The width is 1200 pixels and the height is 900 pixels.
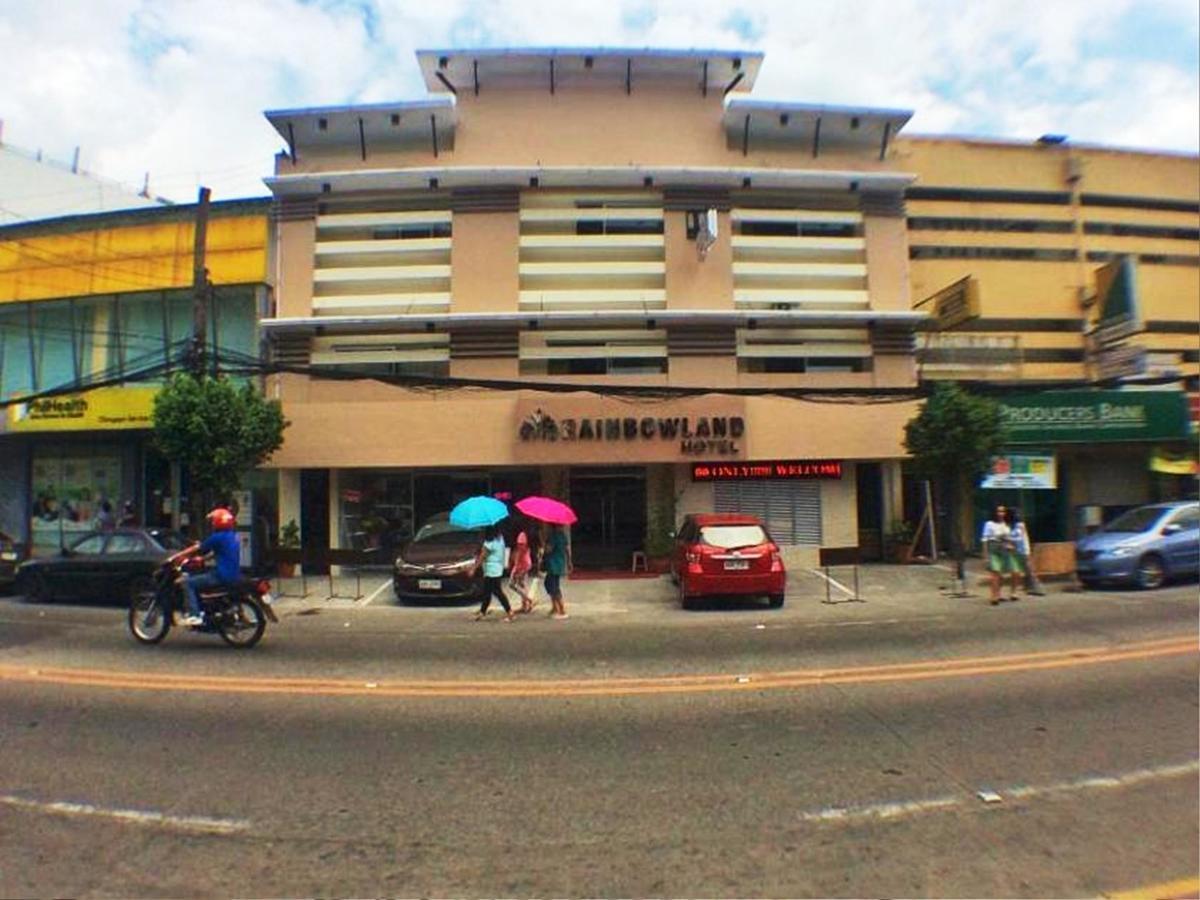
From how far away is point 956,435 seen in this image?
14805 mm

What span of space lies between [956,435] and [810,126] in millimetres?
9477

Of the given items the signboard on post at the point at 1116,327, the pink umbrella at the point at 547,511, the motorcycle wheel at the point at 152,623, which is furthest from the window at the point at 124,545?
the signboard on post at the point at 1116,327

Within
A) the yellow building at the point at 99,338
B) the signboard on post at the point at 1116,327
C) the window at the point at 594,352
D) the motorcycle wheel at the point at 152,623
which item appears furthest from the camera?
the signboard on post at the point at 1116,327

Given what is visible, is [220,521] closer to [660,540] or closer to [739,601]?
[739,601]

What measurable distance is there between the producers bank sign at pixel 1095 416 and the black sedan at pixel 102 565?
59.7 feet

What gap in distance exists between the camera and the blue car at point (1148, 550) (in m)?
13.9

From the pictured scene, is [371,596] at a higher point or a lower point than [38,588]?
lower

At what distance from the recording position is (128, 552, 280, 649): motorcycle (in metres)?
8.97

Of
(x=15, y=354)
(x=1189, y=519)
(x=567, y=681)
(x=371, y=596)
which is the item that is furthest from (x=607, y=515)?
(x=15, y=354)

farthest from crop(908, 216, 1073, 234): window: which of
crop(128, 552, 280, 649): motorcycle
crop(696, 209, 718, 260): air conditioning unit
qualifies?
crop(128, 552, 280, 649): motorcycle

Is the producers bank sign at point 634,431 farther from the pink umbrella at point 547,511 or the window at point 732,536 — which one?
the window at point 732,536

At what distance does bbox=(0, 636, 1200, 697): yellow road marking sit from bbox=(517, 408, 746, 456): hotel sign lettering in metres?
Result: 9.62

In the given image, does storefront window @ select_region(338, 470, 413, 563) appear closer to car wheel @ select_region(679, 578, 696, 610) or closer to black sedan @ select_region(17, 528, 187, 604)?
black sedan @ select_region(17, 528, 187, 604)

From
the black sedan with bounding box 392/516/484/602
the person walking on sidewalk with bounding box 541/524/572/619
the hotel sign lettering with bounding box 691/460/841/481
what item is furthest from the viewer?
the hotel sign lettering with bounding box 691/460/841/481
